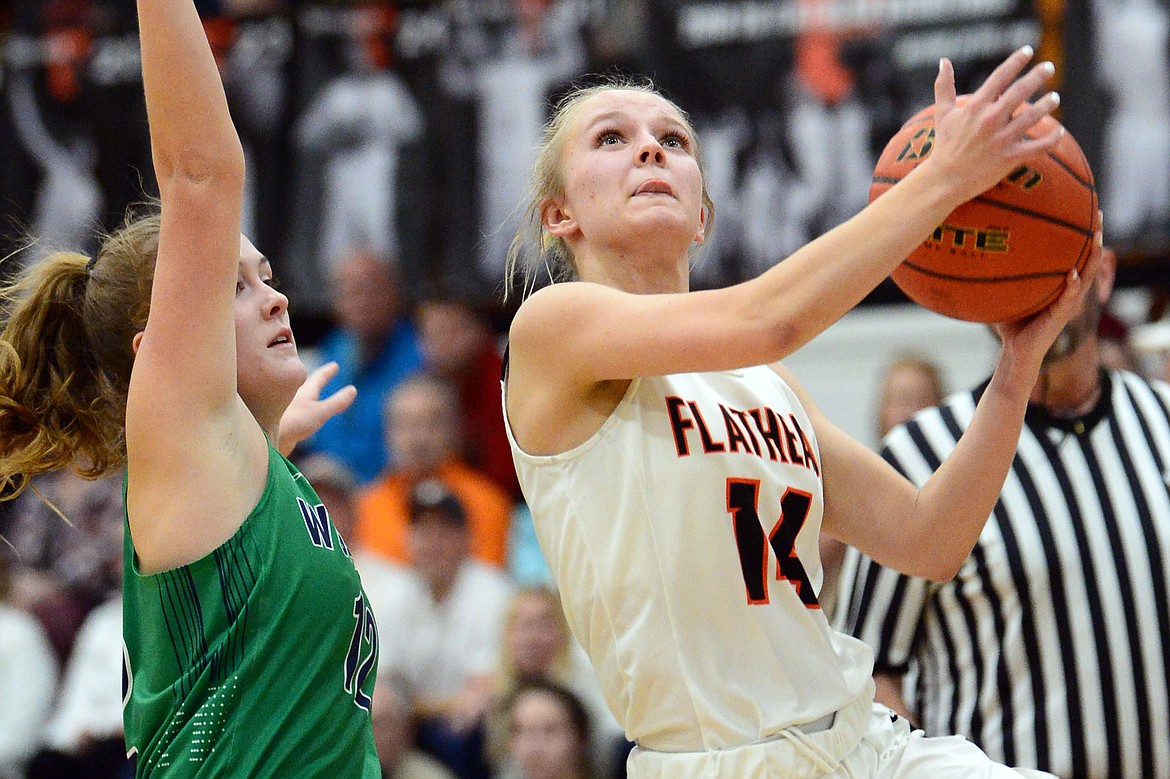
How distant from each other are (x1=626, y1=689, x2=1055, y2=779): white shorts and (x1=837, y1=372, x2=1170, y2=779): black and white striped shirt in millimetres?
902

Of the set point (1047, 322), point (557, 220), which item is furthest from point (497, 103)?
point (1047, 322)

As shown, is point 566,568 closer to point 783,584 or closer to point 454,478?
point 783,584

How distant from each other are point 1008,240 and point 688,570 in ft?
2.89

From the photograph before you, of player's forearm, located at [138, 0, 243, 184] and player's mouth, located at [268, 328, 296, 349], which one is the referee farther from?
player's forearm, located at [138, 0, 243, 184]

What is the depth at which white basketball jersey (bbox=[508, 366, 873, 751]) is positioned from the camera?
2.79m

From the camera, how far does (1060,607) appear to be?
3.90m

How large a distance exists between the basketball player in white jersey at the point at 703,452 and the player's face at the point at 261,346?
1.47 feet

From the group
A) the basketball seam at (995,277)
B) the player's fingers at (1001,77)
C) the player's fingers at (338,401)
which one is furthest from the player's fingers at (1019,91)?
the player's fingers at (338,401)

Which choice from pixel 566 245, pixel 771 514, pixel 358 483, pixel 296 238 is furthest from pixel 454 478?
pixel 771 514

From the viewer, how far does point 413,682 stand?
638 cm

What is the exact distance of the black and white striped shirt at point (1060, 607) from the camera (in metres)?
3.88

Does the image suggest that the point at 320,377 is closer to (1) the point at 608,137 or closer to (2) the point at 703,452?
(1) the point at 608,137

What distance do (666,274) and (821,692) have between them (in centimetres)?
92

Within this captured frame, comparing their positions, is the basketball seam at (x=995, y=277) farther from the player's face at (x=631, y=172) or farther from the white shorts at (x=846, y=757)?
the white shorts at (x=846, y=757)
